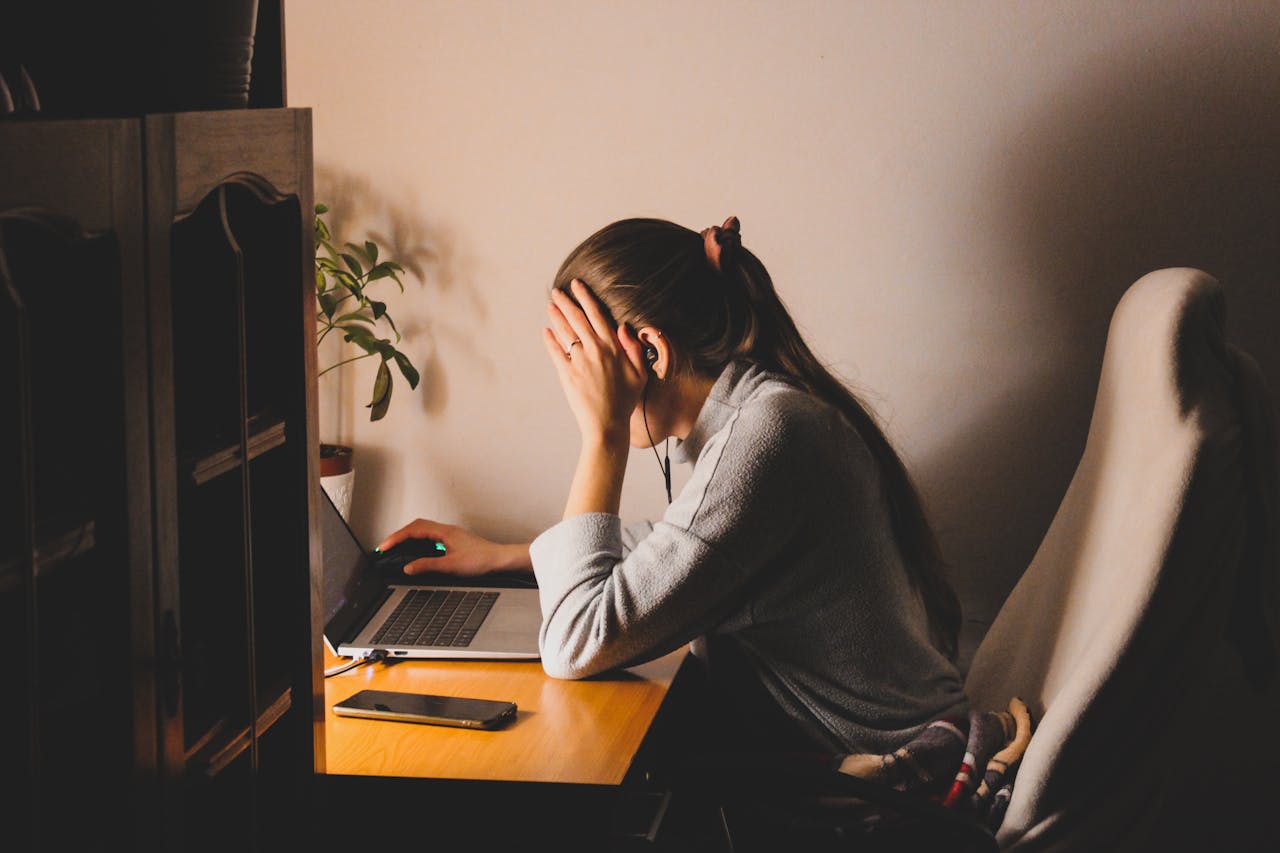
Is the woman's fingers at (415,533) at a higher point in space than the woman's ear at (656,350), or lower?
lower

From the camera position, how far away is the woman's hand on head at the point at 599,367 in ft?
4.94

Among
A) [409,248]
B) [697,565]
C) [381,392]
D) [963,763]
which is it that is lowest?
[963,763]

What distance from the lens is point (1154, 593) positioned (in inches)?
45.3

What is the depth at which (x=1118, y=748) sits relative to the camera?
1.20m

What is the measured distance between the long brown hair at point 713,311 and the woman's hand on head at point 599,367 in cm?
2

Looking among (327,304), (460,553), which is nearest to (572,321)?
(460,553)

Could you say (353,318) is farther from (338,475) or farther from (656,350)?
(656,350)

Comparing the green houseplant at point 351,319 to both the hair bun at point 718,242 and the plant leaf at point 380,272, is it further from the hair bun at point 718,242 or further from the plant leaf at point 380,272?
the hair bun at point 718,242

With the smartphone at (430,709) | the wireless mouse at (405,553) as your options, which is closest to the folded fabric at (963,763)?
the smartphone at (430,709)

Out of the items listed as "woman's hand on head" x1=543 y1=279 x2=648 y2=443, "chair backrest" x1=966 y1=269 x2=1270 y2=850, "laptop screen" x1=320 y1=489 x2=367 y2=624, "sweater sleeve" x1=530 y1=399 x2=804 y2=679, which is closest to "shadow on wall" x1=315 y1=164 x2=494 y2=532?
"laptop screen" x1=320 y1=489 x2=367 y2=624

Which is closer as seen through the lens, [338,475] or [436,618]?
[436,618]

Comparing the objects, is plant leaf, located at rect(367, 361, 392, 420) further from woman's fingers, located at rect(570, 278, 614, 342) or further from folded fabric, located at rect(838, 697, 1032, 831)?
folded fabric, located at rect(838, 697, 1032, 831)

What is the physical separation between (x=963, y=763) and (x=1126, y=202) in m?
0.89

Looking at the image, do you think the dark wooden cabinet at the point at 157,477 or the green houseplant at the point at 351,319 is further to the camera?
the green houseplant at the point at 351,319
